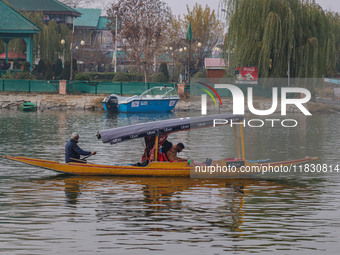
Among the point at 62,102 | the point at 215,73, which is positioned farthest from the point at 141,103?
the point at 215,73

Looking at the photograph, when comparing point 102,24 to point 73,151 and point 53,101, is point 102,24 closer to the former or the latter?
point 53,101

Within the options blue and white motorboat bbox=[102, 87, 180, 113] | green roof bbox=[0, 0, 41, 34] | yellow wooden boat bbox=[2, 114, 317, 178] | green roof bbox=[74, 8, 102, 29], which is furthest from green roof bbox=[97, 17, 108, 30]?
yellow wooden boat bbox=[2, 114, 317, 178]

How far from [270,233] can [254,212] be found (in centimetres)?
247

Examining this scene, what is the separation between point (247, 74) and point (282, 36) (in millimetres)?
4363

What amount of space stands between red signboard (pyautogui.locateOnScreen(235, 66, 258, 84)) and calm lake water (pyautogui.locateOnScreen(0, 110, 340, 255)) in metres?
27.3

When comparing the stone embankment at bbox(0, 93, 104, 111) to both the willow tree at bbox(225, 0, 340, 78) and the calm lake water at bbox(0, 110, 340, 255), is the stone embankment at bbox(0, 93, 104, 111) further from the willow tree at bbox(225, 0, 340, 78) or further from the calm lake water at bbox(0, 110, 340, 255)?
the calm lake water at bbox(0, 110, 340, 255)

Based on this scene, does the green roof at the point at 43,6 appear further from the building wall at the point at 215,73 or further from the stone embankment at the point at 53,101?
the stone embankment at the point at 53,101

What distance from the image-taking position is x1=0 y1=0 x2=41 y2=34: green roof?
67625 millimetres

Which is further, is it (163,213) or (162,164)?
(162,164)

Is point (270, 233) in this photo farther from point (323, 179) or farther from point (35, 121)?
point (35, 121)

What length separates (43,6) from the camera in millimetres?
107000

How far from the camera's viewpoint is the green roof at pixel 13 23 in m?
67.6

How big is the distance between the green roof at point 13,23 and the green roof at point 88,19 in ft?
157

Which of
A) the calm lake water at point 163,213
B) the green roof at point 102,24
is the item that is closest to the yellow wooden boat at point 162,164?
the calm lake water at point 163,213
